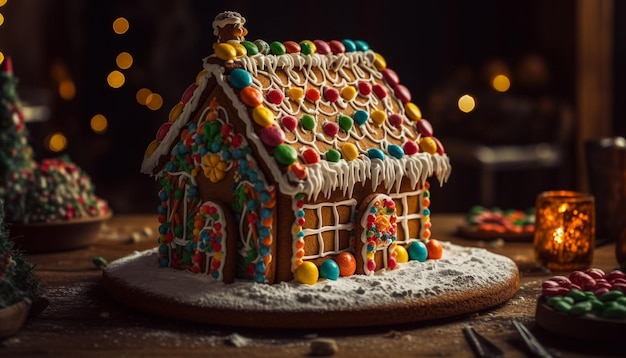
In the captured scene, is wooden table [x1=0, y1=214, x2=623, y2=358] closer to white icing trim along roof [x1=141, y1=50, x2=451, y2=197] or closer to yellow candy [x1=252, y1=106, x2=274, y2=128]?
white icing trim along roof [x1=141, y1=50, x2=451, y2=197]

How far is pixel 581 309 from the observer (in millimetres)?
2180

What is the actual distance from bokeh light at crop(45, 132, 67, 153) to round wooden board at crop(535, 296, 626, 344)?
471cm

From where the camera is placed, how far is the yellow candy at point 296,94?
2689mm

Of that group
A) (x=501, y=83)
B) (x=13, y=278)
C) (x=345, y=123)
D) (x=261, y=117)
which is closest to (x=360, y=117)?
(x=345, y=123)

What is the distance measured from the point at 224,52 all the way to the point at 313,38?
162 inches

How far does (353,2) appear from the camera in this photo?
682cm

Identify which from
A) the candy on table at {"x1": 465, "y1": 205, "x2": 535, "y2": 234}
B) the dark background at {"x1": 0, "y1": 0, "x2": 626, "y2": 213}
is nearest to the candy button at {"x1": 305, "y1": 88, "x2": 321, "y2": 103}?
the candy on table at {"x1": 465, "y1": 205, "x2": 535, "y2": 234}

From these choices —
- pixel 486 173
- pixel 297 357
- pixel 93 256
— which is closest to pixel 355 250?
pixel 297 357

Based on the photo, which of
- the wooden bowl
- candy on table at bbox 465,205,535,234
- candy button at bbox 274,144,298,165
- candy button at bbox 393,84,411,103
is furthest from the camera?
candy on table at bbox 465,205,535,234

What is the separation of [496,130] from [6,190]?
421cm

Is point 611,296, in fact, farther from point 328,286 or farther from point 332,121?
point 332,121

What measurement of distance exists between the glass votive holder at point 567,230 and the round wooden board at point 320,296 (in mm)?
389

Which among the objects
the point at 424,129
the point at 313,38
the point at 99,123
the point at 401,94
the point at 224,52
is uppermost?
the point at 313,38

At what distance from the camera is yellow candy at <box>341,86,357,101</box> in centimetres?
284
